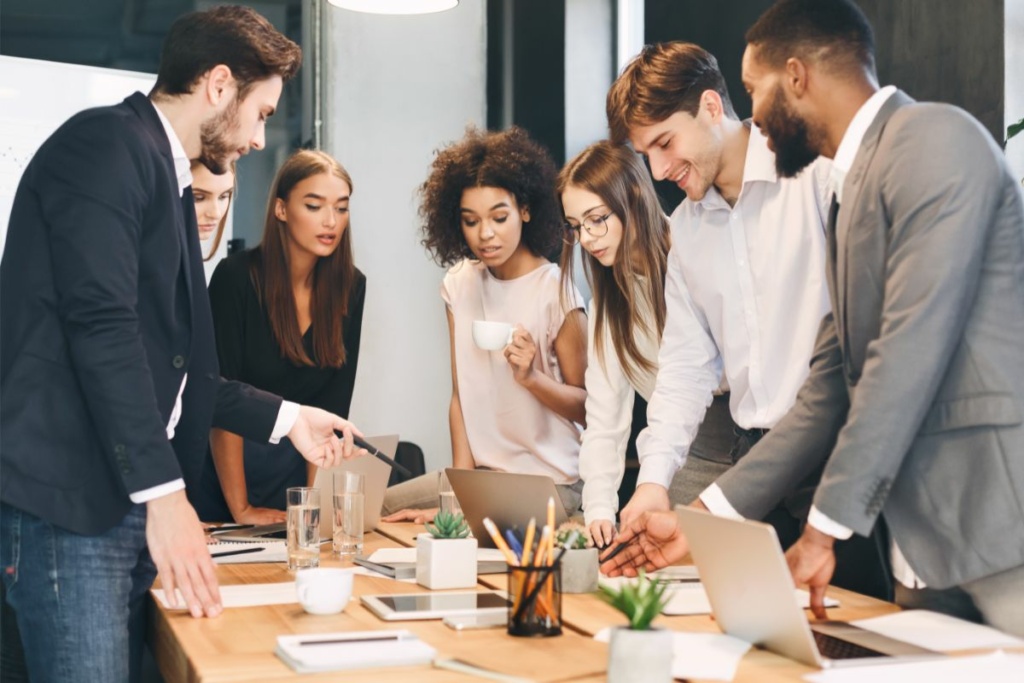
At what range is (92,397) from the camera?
5.60ft

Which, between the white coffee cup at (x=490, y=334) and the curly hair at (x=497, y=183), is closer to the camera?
the white coffee cup at (x=490, y=334)

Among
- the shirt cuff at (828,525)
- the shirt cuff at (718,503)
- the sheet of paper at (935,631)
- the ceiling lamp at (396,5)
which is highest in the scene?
the ceiling lamp at (396,5)

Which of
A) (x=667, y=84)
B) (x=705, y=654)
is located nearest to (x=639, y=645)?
(x=705, y=654)

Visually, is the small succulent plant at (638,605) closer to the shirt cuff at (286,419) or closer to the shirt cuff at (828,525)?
the shirt cuff at (828,525)

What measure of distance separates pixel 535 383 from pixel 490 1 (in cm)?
227

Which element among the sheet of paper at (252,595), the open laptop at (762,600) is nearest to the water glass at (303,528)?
the sheet of paper at (252,595)

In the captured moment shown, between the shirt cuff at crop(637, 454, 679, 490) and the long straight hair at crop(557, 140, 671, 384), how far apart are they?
532 millimetres

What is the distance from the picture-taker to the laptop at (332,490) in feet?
8.29

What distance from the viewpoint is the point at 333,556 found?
7.66 feet

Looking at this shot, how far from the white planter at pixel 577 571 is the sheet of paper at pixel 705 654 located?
0.29 m

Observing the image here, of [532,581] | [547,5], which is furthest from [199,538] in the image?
[547,5]

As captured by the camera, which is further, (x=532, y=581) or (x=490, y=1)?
(x=490, y=1)

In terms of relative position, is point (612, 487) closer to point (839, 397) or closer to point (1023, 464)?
point (839, 397)

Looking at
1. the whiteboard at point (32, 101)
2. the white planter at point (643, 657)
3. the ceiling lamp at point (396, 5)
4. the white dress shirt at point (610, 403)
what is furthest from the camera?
the whiteboard at point (32, 101)
